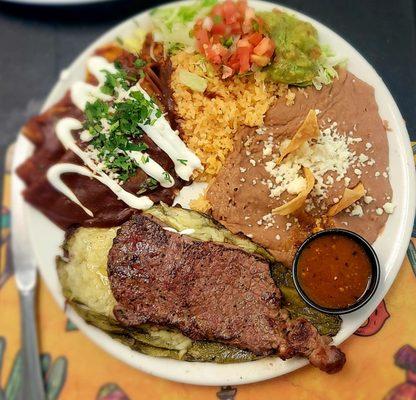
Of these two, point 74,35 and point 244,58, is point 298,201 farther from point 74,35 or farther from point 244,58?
point 74,35

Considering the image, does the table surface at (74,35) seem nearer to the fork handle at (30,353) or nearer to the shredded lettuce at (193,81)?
the shredded lettuce at (193,81)

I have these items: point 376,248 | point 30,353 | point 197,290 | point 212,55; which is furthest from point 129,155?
point 376,248

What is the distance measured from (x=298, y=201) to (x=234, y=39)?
86 cm

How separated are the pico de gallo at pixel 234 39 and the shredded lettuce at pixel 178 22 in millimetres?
91

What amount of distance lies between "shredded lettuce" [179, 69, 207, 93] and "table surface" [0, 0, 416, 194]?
61 centimetres

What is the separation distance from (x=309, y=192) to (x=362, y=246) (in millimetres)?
339

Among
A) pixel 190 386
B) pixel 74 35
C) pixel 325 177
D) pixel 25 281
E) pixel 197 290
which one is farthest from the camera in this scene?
pixel 74 35

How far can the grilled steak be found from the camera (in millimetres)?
2113

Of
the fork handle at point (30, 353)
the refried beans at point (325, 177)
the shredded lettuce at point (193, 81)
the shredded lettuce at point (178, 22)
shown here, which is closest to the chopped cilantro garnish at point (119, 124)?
the shredded lettuce at point (193, 81)

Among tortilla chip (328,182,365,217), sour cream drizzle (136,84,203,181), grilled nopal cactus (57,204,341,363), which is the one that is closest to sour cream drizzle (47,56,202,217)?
sour cream drizzle (136,84,203,181)

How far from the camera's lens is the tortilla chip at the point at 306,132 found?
6.85ft

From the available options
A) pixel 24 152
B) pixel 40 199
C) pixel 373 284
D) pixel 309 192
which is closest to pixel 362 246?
pixel 373 284

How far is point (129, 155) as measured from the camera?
2.30 metres

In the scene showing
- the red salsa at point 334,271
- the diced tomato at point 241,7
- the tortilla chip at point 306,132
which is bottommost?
the red salsa at point 334,271
